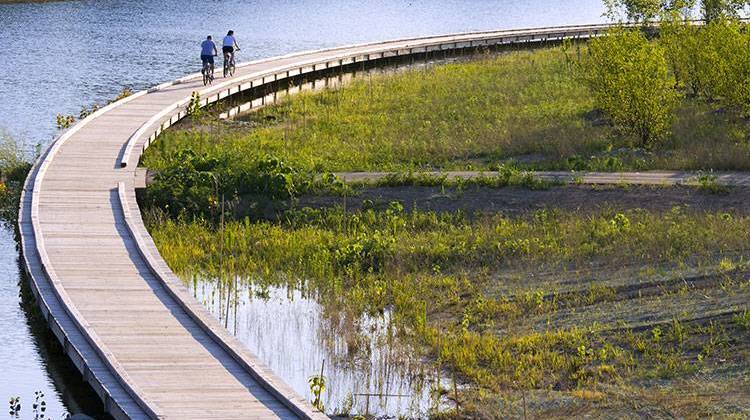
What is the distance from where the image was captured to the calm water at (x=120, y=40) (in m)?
16.8

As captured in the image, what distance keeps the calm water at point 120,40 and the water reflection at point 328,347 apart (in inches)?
8.4

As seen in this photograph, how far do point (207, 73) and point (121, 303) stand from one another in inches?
864

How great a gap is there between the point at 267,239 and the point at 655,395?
8.89m

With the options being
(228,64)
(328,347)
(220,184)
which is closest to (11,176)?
(220,184)

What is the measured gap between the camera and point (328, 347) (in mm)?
16516

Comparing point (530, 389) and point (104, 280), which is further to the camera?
point (104, 280)

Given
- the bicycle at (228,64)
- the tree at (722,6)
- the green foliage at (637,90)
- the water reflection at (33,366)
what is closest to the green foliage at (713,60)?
the green foliage at (637,90)

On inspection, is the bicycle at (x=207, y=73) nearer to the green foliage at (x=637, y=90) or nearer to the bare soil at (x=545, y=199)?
the green foliage at (x=637, y=90)

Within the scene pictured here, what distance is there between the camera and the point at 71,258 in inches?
728

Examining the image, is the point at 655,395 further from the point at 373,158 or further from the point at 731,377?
the point at 373,158

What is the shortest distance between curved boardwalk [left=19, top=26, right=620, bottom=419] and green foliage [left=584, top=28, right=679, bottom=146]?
10175mm

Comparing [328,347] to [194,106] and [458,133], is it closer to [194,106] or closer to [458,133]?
[458,133]

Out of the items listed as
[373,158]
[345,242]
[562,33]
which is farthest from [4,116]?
[562,33]

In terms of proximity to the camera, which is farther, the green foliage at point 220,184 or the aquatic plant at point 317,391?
the green foliage at point 220,184
